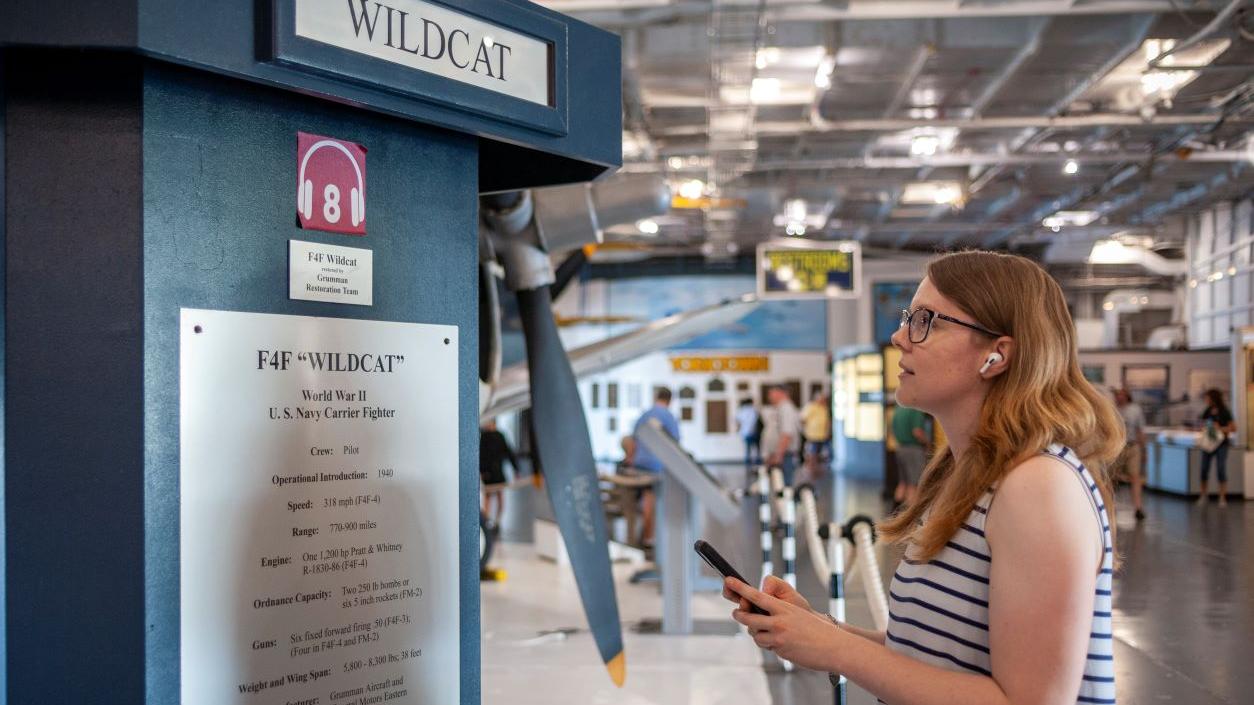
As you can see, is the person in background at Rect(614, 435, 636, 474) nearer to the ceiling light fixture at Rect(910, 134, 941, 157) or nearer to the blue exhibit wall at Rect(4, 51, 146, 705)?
the ceiling light fixture at Rect(910, 134, 941, 157)

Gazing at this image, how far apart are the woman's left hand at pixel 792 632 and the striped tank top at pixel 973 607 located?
5.4 inches

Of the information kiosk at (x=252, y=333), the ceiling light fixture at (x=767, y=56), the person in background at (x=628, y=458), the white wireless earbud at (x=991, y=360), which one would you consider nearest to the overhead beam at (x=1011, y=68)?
the ceiling light fixture at (x=767, y=56)

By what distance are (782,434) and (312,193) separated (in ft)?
44.9

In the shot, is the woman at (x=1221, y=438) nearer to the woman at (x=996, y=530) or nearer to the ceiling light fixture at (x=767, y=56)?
the ceiling light fixture at (x=767, y=56)

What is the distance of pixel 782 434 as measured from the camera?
49.2 ft

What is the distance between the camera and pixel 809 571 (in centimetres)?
952

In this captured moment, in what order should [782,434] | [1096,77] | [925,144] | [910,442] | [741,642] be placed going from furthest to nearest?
[782,434] < [925,144] < [910,442] < [1096,77] < [741,642]

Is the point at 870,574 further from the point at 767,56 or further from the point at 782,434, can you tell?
the point at 782,434

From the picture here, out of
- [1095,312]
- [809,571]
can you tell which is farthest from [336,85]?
[1095,312]

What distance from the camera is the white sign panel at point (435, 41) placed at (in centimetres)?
152

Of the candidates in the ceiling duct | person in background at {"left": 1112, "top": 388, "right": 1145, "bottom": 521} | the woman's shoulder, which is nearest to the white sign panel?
the woman's shoulder

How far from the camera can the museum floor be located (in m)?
5.60

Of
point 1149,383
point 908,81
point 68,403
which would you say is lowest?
point 1149,383

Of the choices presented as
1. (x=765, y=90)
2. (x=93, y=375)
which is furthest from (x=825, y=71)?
(x=93, y=375)
